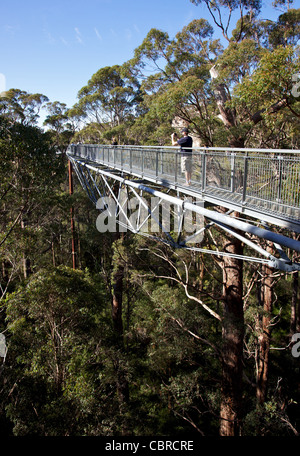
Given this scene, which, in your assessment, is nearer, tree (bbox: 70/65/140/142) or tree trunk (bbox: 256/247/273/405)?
tree trunk (bbox: 256/247/273/405)

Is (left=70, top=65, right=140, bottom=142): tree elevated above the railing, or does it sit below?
above

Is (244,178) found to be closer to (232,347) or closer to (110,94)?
(232,347)

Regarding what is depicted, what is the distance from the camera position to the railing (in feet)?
9.19

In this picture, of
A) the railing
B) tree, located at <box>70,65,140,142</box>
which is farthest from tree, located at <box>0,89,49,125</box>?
the railing

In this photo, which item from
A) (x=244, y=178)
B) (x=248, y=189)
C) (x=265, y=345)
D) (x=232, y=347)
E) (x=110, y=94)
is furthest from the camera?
(x=110, y=94)

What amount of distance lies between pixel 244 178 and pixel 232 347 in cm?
385

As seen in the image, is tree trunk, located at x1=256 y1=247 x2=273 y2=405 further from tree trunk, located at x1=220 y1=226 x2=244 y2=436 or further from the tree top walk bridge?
the tree top walk bridge

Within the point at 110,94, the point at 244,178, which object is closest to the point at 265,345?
the point at 244,178

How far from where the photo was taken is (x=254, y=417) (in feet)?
20.2

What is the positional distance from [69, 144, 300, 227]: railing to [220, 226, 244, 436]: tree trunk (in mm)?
1977

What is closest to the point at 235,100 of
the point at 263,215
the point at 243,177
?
the point at 243,177

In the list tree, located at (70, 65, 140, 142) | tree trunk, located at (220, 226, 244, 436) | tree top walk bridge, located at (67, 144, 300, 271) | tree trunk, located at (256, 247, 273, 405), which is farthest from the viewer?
tree, located at (70, 65, 140, 142)

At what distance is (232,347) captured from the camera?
5.65 m

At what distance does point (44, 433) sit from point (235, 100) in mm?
7288
